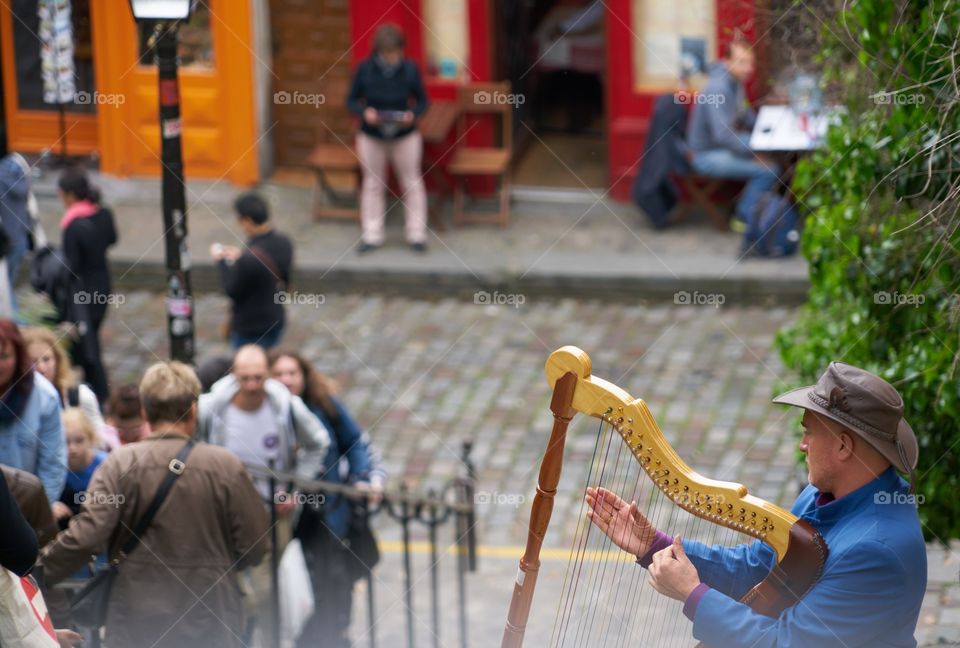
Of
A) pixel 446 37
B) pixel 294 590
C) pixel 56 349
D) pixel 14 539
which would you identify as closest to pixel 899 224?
pixel 294 590

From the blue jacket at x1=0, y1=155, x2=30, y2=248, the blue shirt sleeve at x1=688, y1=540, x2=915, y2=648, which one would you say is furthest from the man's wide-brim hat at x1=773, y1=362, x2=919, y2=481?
the blue jacket at x1=0, y1=155, x2=30, y2=248

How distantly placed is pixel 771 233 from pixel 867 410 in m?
7.97

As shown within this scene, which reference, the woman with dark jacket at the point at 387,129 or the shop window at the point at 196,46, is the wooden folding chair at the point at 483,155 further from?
the shop window at the point at 196,46

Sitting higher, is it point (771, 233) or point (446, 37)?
point (446, 37)

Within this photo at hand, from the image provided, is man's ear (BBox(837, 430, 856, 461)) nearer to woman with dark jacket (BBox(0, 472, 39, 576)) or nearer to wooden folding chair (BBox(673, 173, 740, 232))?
woman with dark jacket (BBox(0, 472, 39, 576))

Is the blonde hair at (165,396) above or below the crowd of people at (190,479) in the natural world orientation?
above

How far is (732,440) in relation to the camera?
28.9 ft

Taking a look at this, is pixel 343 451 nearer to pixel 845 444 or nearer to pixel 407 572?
pixel 407 572

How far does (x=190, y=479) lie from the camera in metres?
5.16

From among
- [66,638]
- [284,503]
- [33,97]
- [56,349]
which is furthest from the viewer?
[33,97]

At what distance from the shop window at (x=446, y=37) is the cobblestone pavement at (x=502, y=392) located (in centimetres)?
242

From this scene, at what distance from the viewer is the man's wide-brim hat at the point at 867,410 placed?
337 centimetres

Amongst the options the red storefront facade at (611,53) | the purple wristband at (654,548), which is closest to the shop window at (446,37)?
the red storefront facade at (611,53)

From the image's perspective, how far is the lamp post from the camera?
6.20 m
